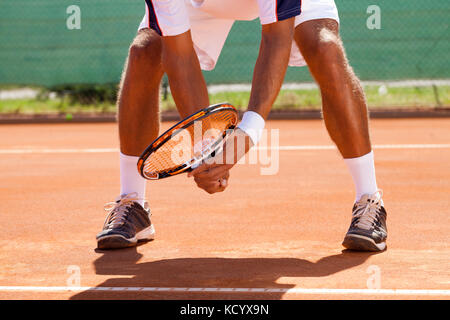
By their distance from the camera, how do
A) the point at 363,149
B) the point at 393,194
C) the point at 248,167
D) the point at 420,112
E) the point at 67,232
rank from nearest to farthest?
the point at 363,149
the point at 67,232
the point at 393,194
the point at 248,167
the point at 420,112

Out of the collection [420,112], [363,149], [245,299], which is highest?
[420,112]

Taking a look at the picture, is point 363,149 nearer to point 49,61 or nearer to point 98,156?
point 98,156

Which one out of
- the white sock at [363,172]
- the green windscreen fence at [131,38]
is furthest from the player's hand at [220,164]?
the green windscreen fence at [131,38]

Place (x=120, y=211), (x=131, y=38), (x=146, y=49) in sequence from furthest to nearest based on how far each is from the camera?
1. (x=131, y=38)
2. (x=120, y=211)
3. (x=146, y=49)

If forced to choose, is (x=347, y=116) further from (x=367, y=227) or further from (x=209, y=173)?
(x=209, y=173)

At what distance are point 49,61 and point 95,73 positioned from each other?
0.62 metres

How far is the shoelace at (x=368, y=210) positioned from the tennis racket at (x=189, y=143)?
811 mm

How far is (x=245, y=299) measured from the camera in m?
2.45

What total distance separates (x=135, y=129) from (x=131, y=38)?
6783 mm

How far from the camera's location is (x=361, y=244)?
3064mm

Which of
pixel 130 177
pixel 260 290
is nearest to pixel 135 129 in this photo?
pixel 130 177

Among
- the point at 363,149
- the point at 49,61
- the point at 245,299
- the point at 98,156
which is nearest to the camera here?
the point at 245,299

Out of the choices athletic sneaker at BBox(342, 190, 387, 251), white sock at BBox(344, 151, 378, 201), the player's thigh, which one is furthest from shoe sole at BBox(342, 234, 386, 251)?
the player's thigh
